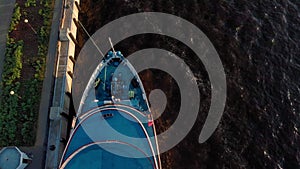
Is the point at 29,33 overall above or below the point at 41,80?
above

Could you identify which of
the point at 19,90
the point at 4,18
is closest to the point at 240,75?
the point at 19,90

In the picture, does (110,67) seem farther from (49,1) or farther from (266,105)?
(266,105)

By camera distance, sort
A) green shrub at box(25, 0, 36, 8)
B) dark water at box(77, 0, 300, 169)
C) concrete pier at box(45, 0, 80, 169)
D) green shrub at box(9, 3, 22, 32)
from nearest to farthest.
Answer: concrete pier at box(45, 0, 80, 169)
dark water at box(77, 0, 300, 169)
green shrub at box(9, 3, 22, 32)
green shrub at box(25, 0, 36, 8)

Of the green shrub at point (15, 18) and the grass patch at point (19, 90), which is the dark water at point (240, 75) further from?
the green shrub at point (15, 18)

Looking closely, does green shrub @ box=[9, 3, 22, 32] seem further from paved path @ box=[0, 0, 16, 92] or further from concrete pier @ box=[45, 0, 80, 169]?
concrete pier @ box=[45, 0, 80, 169]

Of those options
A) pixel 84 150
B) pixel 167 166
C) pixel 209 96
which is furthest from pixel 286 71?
pixel 84 150

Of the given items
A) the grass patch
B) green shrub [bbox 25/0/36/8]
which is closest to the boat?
the grass patch
